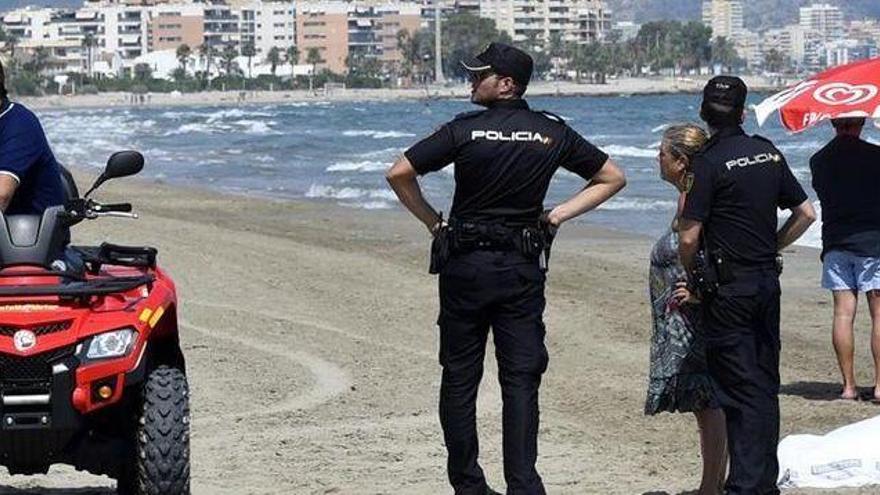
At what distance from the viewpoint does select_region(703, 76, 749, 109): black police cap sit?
745 cm

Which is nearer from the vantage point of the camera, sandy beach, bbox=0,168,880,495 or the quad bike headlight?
the quad bike headlight

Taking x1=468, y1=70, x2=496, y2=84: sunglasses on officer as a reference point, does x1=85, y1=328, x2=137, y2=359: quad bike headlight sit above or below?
below

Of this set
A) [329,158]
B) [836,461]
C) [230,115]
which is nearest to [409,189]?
[836,461]

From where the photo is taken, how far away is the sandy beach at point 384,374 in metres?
9.05

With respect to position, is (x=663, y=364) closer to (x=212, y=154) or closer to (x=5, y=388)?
(x=5, y=388)

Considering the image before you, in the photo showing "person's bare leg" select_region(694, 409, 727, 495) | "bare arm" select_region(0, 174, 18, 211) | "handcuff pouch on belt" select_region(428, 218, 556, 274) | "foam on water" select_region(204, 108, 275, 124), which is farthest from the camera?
"foam on water" select_region(204, 108, 275, 124)

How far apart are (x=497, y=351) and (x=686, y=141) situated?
112 cm

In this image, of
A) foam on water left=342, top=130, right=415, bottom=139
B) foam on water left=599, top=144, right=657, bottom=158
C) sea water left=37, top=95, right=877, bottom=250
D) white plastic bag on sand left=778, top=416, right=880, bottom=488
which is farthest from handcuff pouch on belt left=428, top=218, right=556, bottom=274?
foam on water left=342, top=130, right=415, bottom=139

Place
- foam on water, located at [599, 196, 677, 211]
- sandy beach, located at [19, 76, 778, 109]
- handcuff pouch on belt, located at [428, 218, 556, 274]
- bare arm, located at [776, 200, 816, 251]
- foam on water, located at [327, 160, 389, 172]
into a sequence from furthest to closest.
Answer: sandy beach, located at [19, 76, 778, 109] < foam on water, located at [327, 160, 389, 172] < foam on water, located at [599, 196, 677, 211] < bare arm, located at [776, 200, 816, 251] < handcuff pouch on belt, located at [428, 218, 556, 274]

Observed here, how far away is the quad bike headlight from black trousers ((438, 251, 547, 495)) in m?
1.28

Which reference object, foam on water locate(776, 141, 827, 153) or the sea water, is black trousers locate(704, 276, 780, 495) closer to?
the sea water

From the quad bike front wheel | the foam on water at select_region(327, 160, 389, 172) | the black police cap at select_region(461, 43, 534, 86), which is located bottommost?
the foam on water at select_region(327, 160, 389, 172)

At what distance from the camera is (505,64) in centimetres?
747

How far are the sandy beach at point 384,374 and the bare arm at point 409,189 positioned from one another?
1.53 meters
